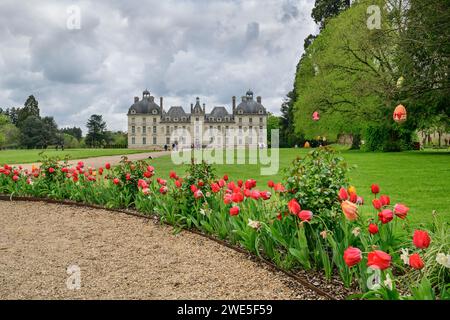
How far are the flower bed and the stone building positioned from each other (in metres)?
66.2

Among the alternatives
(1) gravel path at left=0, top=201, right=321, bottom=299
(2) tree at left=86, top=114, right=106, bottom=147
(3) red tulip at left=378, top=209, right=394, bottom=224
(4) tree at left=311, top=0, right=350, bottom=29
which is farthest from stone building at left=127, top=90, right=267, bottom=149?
(3) red tulip at left=378, top=209, right=394, bottom=224

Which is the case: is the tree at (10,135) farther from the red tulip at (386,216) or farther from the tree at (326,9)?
the red tulip at (386,216)

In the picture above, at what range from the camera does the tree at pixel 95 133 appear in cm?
7231

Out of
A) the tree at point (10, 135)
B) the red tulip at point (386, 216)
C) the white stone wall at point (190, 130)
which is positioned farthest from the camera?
the white stone wall at point (190, 130)

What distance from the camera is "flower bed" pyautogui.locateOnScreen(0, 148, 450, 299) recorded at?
250 cm

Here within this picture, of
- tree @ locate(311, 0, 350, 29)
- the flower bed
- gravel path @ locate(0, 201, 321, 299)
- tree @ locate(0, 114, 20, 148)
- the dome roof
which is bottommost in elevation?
gravel path @ locate(0, 201, 321, 299)

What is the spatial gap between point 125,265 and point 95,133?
73.1 m

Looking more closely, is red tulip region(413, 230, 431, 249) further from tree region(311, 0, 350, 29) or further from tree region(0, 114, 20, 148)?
tree region(0, 114, 20, 148)

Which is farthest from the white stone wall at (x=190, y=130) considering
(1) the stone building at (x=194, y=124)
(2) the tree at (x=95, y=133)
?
(2) the tree at (x=95, y=133)

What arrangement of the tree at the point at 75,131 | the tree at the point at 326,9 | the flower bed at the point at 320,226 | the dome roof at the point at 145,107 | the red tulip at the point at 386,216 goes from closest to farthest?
the flower bed at the point at 320,226, the red tulip at the point at 386,216, the tree at the point at 326,9, the dome roof at the point at 145,107, the tree at the point at 75,131

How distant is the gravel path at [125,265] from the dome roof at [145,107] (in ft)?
229

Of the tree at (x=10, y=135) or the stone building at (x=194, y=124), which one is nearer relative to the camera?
the tree at (x=10, y=135)

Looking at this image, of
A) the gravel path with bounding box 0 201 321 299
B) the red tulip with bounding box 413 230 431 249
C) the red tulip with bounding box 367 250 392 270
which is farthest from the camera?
the gravel path with bounding box 0 201 321 299

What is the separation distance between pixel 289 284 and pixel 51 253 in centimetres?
266
